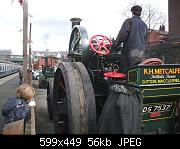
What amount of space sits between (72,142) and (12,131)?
2.44 feet

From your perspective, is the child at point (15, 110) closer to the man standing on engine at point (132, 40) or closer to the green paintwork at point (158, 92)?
the man standing on engine at point (132, 40)

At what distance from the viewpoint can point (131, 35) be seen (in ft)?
15.0

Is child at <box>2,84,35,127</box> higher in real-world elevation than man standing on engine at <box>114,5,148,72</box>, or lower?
lower

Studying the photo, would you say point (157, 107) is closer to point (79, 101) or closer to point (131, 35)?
point (79, 101)

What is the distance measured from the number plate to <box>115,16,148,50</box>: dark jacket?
101 centimetres

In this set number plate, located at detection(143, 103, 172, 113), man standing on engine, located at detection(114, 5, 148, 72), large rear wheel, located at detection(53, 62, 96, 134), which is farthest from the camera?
man standing on engine, located at detection(114, 5, 148, 72)

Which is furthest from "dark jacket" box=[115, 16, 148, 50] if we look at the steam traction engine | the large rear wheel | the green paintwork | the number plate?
the number plate

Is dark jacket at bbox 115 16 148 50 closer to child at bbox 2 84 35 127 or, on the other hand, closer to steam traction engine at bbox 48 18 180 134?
steam traction engine at bbox 48 18 180 134

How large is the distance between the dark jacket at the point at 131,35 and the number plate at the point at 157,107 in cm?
101

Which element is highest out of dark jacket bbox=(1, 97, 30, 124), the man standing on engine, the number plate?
the man standing on engine

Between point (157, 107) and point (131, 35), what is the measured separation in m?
1.19

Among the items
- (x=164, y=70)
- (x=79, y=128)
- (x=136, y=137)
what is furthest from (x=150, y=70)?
(x=79, y=128)

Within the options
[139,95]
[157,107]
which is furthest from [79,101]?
[157,107]

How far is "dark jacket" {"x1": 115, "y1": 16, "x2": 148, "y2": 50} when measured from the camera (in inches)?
179
